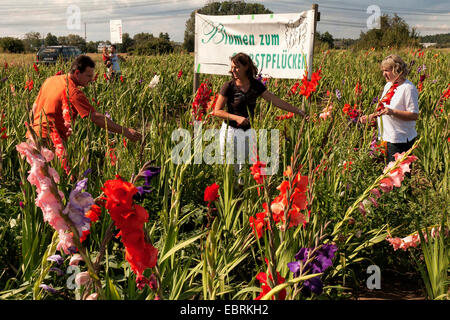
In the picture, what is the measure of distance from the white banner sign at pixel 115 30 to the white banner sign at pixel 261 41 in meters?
1.42

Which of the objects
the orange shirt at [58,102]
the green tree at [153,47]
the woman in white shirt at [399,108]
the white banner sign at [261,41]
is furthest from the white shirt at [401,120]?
the green tree at [153,47]

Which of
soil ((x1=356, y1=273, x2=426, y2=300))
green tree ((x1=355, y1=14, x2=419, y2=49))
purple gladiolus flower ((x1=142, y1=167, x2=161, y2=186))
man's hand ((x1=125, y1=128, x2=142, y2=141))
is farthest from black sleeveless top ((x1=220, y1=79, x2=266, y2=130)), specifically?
green tree ((x1=355, y1=14, x2=419, y2=49))

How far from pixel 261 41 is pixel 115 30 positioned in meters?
2.49

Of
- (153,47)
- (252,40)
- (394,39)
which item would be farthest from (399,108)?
(153,47)

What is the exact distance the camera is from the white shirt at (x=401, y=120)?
305 centimetres

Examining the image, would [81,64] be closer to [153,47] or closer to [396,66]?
[396,66]

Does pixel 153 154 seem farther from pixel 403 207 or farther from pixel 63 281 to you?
pixel 403 207

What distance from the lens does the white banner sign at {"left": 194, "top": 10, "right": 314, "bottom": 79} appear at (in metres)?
4.09

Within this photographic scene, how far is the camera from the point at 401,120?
3129mm

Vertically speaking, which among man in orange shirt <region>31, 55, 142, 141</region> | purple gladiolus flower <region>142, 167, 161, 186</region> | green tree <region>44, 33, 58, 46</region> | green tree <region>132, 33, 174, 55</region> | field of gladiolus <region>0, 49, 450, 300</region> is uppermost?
green tree <region>44, 33, 58, 46</region>

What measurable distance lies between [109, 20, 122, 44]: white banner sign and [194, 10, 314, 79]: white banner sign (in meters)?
1.42

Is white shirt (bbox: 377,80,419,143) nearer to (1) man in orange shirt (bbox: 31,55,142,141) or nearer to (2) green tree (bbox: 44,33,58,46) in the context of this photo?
(1) man in orange shirt (bbox: 31,55,142,141)

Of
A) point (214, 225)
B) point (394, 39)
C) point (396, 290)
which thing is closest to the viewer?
point (214, 225)
